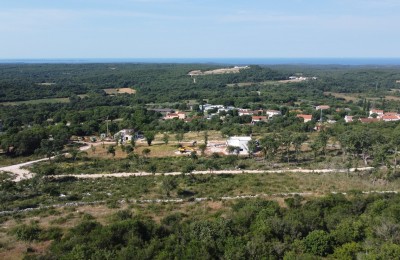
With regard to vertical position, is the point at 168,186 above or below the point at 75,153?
above

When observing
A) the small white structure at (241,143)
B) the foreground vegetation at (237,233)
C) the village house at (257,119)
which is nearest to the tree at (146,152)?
the small white structure at (241,143)

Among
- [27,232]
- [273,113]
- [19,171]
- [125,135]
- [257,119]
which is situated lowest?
[19,171]

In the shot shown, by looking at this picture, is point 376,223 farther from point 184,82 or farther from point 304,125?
point 184,82

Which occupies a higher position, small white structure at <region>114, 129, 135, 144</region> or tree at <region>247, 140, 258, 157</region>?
tree at <region>247, 140, 258, 157</region>

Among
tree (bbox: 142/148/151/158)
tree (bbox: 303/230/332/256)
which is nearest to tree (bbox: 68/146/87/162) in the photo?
tree (bbox: 142/148/151/158)

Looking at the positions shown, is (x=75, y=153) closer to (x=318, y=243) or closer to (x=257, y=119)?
(x=318, y=243)

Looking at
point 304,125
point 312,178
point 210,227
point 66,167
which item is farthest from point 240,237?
point 304,125

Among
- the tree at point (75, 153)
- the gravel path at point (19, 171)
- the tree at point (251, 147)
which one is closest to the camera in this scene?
the gravel path at point (19, 171)

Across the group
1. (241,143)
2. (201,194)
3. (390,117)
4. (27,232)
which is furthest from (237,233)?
(390,117)

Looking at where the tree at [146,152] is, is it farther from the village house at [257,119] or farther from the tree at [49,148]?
the village house at [257,119]

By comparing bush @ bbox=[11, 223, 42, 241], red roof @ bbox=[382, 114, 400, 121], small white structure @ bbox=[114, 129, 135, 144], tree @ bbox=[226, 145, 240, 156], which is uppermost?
bush @ bbox=[11, 223, 42, 241]

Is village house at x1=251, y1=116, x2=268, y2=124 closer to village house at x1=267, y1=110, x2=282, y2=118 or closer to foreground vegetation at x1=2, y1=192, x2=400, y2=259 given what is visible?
village house at x1=267, y1=110, x2=282, y2=118
